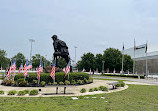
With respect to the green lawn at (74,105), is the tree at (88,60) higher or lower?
higher

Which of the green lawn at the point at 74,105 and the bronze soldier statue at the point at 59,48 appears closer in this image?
the green lawn at the point at 74,105

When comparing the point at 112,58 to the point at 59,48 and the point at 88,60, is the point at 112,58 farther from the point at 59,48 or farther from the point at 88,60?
the point at 59,48

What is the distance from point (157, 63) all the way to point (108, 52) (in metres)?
25.8

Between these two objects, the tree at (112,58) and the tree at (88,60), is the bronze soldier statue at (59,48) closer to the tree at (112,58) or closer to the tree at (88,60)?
the tree at (112,58)

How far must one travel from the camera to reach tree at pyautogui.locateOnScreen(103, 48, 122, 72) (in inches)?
2702

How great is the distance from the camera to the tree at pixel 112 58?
2702 inches

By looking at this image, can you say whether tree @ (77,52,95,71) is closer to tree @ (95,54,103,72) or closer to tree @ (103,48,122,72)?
tree @ (95,54,103,72)

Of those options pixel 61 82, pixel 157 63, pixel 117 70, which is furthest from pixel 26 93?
pixel 157 63

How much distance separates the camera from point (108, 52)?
231 ft

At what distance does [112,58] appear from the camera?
68688mm

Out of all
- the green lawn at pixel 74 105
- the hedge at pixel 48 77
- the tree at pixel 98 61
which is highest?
the tree at pixel 98 61

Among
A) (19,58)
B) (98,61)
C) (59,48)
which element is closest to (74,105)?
(59,48)

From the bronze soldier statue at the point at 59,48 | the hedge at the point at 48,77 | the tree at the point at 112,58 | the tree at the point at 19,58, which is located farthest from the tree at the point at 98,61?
the hedge at the point at 48,77

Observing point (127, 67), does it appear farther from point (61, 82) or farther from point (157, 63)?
point (61, 82)
